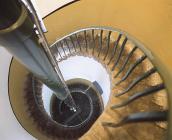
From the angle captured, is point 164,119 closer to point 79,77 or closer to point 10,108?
point 10,108

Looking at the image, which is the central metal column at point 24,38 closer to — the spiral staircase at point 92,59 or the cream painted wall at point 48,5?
the spiral staircase at point 92,59

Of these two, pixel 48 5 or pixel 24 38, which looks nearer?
pixel 24 38

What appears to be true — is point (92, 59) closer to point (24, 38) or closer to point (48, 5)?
point (48, 5)

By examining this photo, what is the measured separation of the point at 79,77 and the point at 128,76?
70.5 inches

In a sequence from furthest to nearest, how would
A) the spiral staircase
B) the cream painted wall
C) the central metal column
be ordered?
the cream painted wall, the spiral staircase, the central metal column

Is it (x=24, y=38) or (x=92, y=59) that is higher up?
(x=24, y=38)

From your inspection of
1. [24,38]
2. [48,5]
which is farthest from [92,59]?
[24,38]

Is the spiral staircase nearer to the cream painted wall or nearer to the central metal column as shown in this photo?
the cream painted wall

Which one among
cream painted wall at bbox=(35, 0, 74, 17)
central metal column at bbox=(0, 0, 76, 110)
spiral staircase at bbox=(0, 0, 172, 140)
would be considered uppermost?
central metal column at bbox=(0, 0, 76, 110)

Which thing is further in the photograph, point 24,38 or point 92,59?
point 92,59

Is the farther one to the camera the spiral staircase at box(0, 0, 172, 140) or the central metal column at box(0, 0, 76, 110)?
the spiral staircase at box(0, 0, 172, 140)

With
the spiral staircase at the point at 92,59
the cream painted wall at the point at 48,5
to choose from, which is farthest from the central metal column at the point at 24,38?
the cream painted wall at the point at 48,5

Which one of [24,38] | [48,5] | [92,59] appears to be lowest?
[92,59]

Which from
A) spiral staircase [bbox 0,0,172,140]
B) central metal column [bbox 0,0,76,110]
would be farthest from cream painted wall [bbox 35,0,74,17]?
central metal column [bbox 0,0,76,110]
